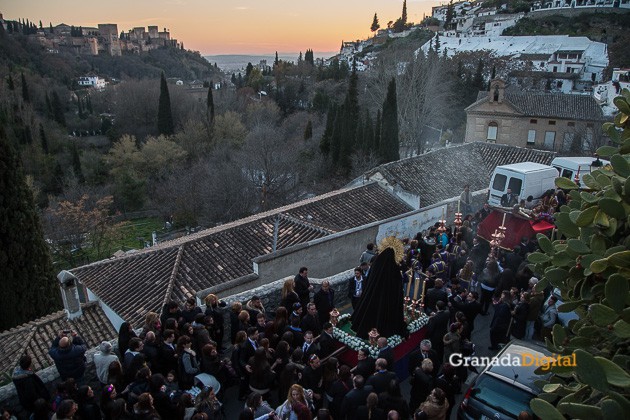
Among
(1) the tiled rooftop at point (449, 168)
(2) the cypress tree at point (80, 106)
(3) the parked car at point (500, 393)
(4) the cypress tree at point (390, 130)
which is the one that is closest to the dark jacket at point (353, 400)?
(3) the parked car at point (500, 393)

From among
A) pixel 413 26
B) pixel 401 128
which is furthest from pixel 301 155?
pixel 413 26

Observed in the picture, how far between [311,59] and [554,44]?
48.8 meters

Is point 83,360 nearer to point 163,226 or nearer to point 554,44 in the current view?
point 163,226

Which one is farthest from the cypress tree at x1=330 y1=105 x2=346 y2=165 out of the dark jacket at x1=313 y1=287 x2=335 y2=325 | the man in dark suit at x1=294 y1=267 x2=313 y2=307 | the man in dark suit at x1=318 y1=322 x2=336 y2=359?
the man in dark suit at x1=318 y1=322 x2=336 y2=359

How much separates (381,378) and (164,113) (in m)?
53.3

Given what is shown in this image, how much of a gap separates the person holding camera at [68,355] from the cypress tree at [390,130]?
104 ft

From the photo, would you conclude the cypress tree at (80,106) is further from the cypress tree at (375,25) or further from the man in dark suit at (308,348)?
the cypress tree at (375,25)

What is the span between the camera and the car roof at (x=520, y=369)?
642 cm

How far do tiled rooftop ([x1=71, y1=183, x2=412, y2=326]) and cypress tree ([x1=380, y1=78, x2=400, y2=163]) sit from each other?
61.1 feet

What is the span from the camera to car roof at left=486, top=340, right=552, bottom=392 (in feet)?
21.1

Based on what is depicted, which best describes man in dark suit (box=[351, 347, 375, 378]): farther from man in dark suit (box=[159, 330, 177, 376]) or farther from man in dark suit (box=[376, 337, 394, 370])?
man in dark suit (box=[159, 330, 177, 376])

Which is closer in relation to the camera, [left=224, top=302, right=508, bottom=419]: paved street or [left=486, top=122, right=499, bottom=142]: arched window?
[left=224, top=302, right=508, bottom=419]: paved street

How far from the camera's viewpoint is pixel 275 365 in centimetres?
721

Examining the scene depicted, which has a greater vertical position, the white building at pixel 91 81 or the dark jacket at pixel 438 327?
the dark jacket at pixel 438 327
